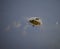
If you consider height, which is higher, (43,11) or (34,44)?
(43,11)

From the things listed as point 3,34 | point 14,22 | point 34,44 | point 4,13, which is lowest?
point 34,44

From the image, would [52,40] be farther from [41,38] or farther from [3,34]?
[3,34]

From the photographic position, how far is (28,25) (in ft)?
9.21

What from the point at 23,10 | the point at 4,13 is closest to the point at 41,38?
the point at 23,10

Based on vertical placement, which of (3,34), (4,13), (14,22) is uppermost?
(4,13)

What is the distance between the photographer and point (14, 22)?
9.23 ft

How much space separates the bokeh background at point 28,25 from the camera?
2811 mm

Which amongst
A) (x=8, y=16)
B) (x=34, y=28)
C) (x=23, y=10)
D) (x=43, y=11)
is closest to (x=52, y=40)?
(x=34, y=28)

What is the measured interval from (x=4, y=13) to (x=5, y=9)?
3.5 inches

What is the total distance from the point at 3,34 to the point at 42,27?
0.85 meters

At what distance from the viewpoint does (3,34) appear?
281 centimetres

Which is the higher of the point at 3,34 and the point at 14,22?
the point at 14,22

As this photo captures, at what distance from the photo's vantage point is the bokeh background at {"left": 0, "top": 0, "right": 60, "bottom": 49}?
2811 mm

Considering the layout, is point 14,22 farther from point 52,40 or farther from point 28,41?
point 52,40
